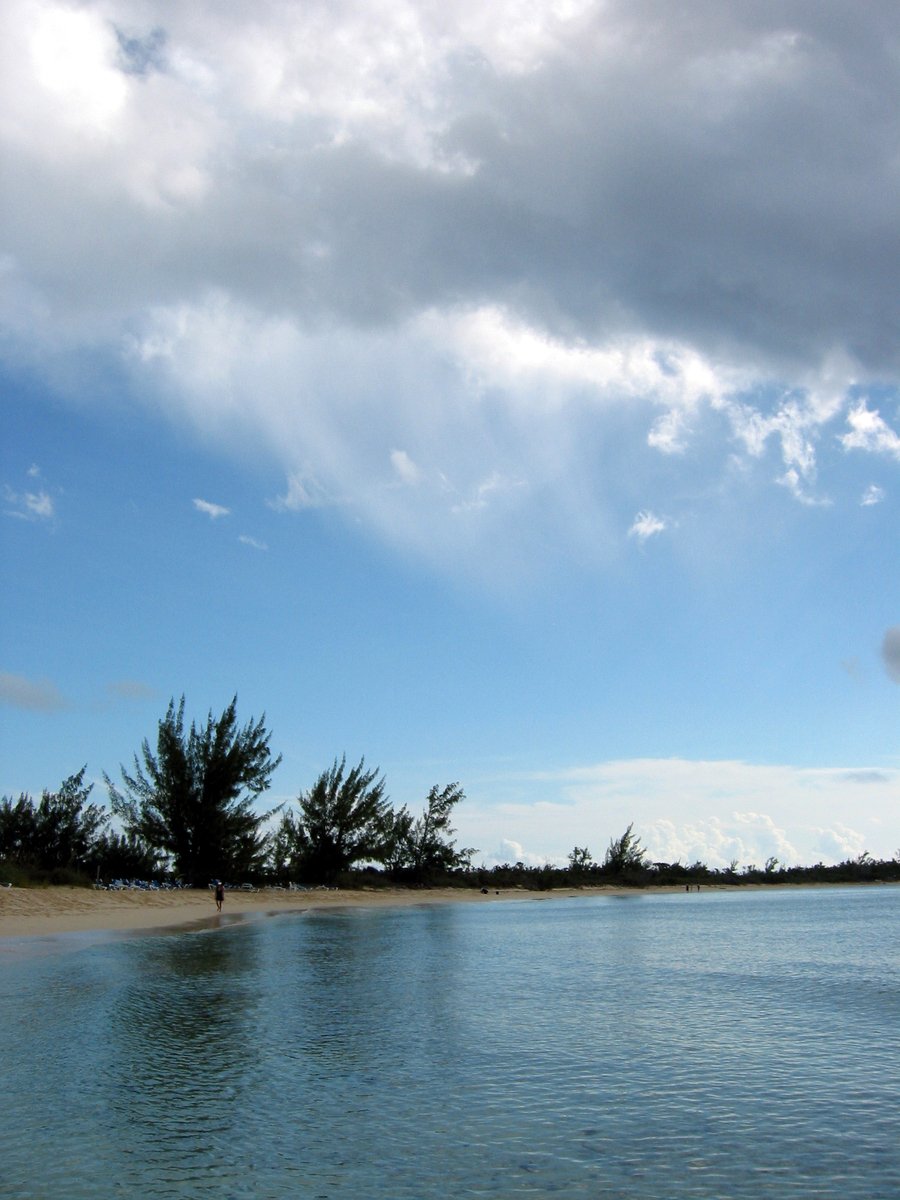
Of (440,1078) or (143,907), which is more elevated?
(440,1078)

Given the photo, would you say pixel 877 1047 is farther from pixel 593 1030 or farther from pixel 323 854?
pixel 323 854

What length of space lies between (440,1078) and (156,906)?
34031 millimetres

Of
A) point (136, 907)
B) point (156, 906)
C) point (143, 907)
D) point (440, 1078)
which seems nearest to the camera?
point (440, 1078)

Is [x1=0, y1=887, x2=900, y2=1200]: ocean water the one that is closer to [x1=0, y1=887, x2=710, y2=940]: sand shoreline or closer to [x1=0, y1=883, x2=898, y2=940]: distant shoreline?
[x1=0, y1=887, x2=710, y2=940]: sand shoreline

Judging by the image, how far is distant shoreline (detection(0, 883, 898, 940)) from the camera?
32.6 m

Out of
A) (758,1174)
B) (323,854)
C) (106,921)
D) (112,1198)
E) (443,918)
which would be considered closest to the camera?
(112,1198)

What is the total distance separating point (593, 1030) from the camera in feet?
51.3

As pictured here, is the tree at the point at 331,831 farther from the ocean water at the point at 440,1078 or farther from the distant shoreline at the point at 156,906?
the ocean water at the point at 440,1078

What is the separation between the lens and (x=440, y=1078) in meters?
12.2

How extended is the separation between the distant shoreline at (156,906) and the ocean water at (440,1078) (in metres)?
7.55

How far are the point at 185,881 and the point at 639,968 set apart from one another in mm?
32658

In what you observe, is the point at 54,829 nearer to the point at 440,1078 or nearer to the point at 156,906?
the point at 156,906

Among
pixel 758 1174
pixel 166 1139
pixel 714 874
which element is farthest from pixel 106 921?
pixel 714 874

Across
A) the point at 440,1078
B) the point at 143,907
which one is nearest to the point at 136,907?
the point at 143,907
